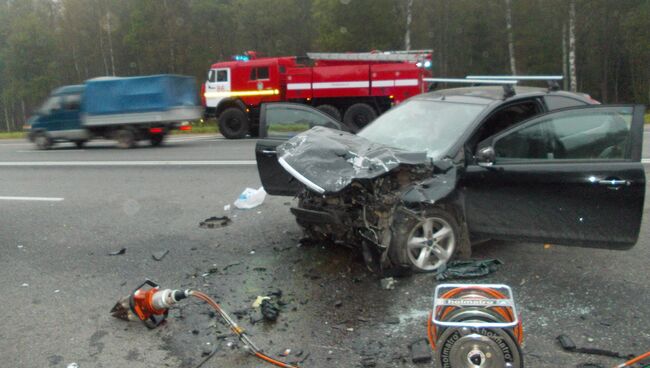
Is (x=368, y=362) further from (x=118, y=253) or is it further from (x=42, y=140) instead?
(x=42, y=140)

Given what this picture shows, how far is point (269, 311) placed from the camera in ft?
13.4

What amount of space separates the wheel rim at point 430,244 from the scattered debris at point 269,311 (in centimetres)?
117

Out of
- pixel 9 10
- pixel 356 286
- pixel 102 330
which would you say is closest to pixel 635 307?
pixel 356 286

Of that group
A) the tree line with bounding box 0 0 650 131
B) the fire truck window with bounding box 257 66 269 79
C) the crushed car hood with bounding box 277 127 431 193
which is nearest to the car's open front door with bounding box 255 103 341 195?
the crushed car hood with bounding box 277 127 431 193

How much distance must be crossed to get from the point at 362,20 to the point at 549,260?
112 feet

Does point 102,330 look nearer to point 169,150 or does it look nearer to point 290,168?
point 290,168

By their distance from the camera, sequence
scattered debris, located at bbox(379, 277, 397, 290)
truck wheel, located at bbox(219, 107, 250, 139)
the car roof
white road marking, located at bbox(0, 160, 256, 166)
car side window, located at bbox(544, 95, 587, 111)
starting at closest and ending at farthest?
scattered debris, located at bbox(379, 277, 397, 290)
the car roof
car side window, located at bbox(544, 95, 587, 111)
white road marking, located at bbox(0, 160, 256, 166)
truck wheel, located at bbox(219, 107, 250, 139)

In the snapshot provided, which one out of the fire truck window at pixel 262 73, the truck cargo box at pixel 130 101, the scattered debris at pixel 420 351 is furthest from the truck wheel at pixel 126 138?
the scattered debris at pixel 420 351

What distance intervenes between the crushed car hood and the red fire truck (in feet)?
49.1

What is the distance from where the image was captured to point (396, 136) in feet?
17.7

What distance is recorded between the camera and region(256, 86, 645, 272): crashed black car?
4352 mm

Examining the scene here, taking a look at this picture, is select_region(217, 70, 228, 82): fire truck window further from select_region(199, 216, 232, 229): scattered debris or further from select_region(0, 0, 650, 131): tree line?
select_region(0, 0, 650, 131): tree line

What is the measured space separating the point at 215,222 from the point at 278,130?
4.75 feet

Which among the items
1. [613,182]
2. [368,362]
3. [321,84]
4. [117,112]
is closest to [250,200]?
[368,362]
